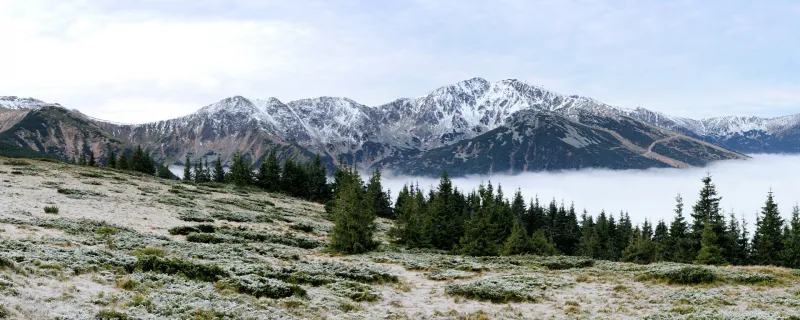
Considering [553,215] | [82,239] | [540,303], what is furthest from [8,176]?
[553,215]

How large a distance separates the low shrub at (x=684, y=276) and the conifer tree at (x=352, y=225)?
24.6 m

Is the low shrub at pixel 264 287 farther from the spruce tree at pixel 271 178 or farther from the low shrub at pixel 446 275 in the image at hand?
the spruce tree at pixel 271 178

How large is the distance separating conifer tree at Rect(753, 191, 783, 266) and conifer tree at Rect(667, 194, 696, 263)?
966 cm

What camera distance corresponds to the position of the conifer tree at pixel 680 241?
60469 millimetres

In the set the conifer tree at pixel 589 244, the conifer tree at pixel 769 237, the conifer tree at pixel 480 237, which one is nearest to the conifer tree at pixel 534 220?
the conifer tree at pixel 589 244

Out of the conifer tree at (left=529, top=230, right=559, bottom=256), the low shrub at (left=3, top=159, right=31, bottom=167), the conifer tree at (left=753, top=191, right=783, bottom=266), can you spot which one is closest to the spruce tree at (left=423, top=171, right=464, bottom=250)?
the conifer tree at (left=529, top=230, right=559, bottom=256)

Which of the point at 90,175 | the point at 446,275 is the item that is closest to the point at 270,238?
the point at 446,275

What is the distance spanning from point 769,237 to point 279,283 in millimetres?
71482

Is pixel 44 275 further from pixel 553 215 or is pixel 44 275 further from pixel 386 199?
pixel 553 215

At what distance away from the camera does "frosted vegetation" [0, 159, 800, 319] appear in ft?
53.2

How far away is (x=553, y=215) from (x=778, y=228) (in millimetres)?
58151

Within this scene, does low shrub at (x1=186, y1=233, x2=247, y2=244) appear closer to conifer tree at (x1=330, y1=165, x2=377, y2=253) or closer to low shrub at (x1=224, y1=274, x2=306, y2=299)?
conifer tree at (x1=330, y1=165, x2=377, y2=253)

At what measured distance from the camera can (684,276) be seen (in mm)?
28594

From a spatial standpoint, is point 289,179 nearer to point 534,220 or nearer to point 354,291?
point 534,220
